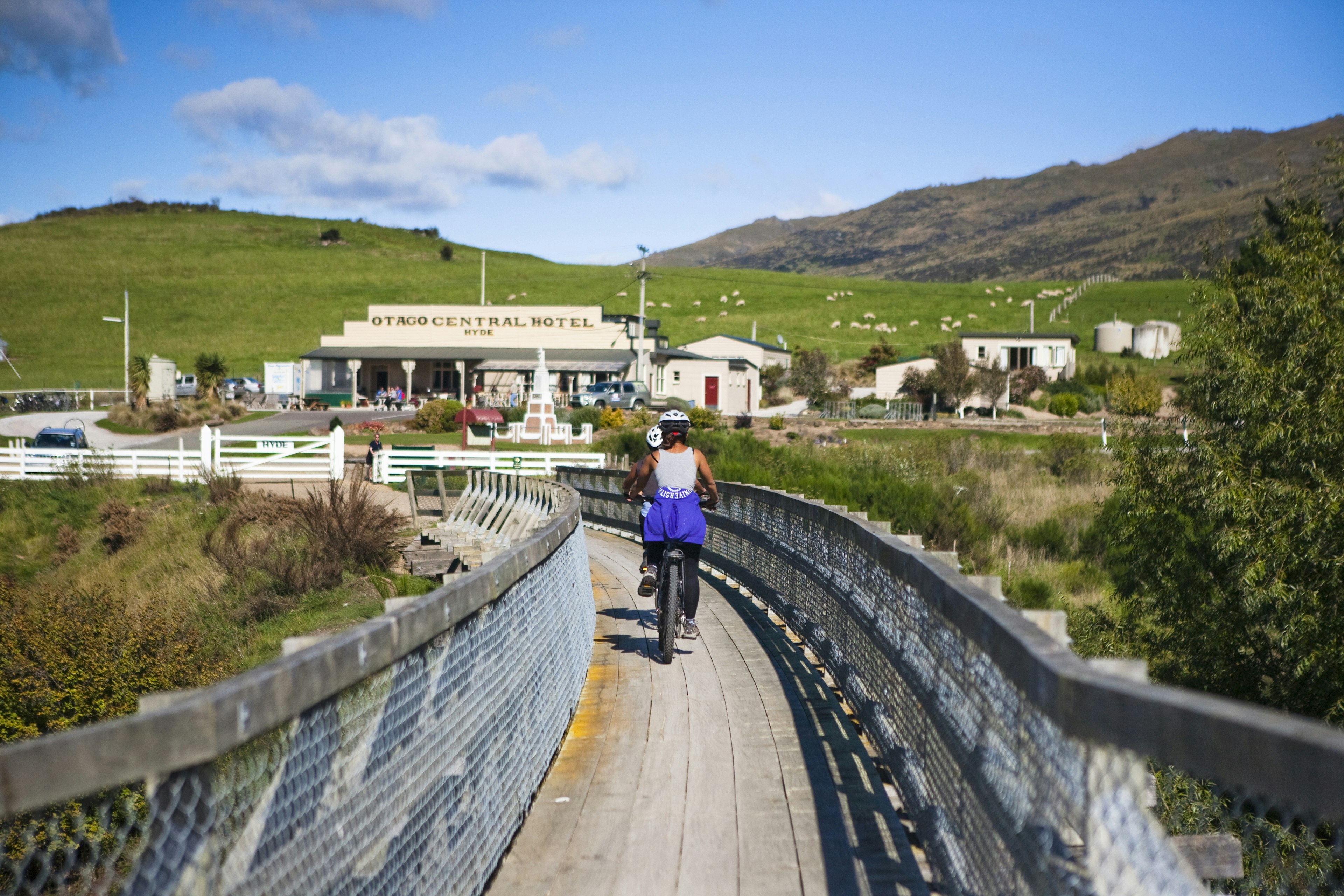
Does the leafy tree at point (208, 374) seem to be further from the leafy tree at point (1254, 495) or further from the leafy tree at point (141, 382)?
the leafy tree at point (1254, 495)

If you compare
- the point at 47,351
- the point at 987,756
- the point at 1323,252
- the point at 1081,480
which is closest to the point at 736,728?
the point at 987,756

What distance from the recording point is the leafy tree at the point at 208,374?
6097 cm

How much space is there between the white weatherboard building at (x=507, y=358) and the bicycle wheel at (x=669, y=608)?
2212 inches

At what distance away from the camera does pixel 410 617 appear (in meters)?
3.88

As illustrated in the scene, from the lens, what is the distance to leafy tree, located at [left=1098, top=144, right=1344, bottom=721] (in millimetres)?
12953

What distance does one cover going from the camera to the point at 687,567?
906cm

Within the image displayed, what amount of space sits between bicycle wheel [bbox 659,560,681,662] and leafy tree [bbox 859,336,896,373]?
69.8 metres

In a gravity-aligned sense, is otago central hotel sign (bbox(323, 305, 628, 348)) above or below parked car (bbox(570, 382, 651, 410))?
above

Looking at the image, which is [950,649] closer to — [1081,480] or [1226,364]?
[1226,364]

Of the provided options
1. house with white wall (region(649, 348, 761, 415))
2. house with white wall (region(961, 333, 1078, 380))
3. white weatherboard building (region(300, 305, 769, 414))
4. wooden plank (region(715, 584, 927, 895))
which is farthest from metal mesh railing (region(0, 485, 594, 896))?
house with white wall (region(961, 333, 1078, 380))

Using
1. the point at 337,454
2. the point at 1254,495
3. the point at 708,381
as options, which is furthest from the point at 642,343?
the point at 1254,495

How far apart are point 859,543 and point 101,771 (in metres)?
5.85

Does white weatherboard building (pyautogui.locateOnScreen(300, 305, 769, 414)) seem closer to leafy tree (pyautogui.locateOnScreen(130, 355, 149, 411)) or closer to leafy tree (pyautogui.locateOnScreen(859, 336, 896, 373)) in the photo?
leafy tree (pyautogui.locateOnScreen(859, 336, 896, 373))

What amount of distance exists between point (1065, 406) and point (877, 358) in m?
21.9
